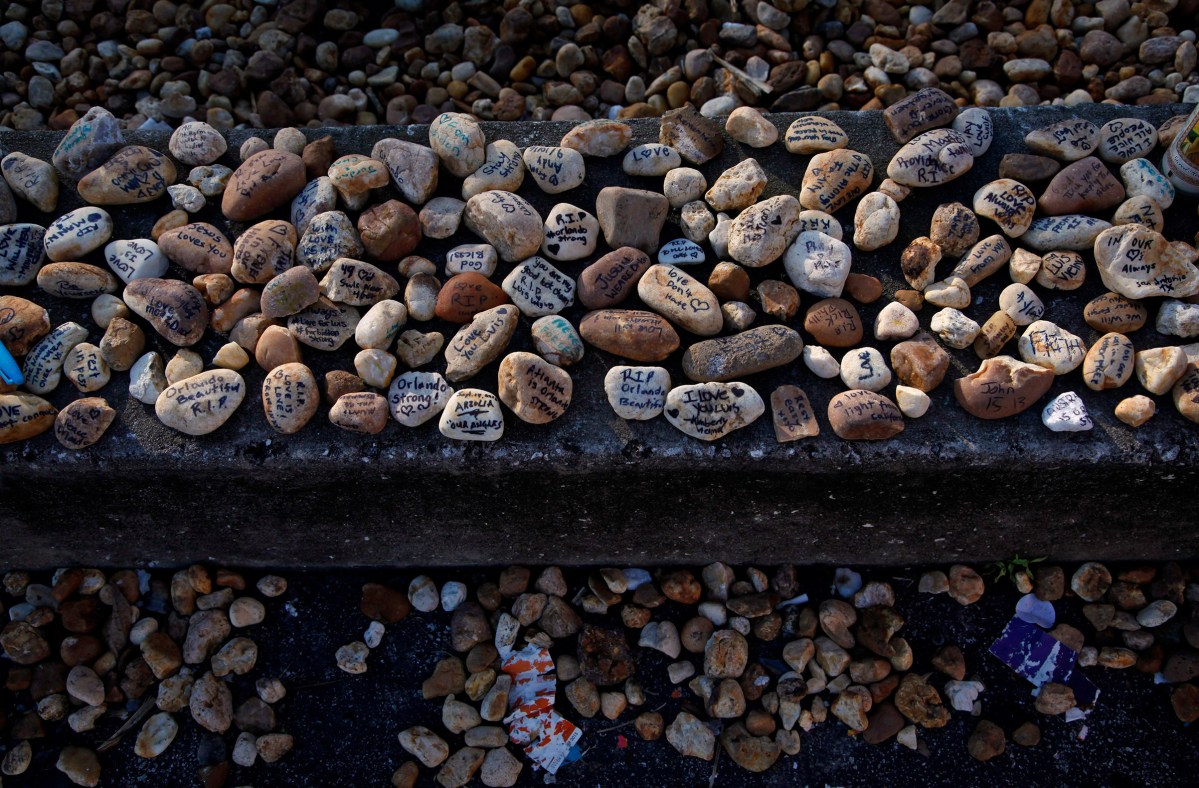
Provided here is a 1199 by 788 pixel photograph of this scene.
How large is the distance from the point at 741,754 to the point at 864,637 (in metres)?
0.30

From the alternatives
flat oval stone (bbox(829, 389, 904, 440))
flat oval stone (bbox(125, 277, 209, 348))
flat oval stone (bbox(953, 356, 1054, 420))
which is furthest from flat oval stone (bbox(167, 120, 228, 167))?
flat oval stone (bbox(953, 356, 1054, 420))

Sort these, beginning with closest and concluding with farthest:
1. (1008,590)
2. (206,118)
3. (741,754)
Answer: (741,754) < (1008,590) < (206,118)

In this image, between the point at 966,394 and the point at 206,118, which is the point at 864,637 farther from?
the point at 206,118

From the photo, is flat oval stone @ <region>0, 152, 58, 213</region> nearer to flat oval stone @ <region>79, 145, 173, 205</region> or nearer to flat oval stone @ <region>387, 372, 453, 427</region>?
flat oval stone @ <region>79, 145, 173, 205</region>

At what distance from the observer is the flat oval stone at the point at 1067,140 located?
149 cm

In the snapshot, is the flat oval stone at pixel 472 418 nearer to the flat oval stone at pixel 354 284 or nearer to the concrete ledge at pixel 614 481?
the concrete ledge at pixel 614 481

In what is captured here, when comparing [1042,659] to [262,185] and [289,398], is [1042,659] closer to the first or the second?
[289,398]

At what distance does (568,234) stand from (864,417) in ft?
1.83

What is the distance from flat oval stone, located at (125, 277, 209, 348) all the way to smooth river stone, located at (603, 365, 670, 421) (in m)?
0.66

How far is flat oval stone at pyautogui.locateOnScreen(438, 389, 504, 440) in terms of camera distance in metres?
1.25

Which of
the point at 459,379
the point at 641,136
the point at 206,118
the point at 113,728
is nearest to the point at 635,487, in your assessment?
the point at 459,379

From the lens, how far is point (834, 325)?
4.36ft

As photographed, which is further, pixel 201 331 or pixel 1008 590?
pixel 1008 590

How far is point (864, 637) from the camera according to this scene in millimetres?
1490
